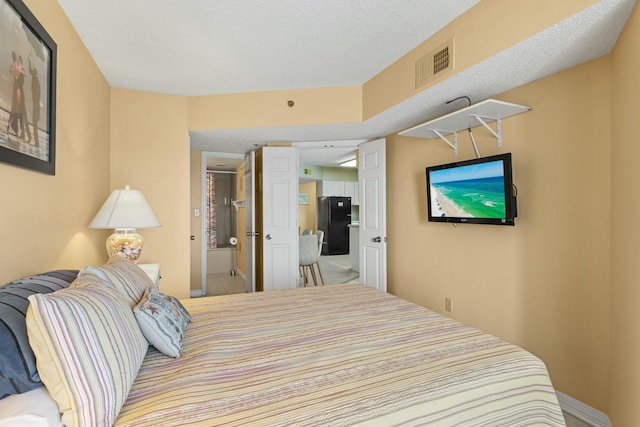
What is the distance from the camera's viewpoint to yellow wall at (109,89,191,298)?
3.17 meters

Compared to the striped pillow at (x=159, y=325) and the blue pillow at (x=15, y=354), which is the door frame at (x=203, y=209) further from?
the blue pillow at (x=15, y=354)

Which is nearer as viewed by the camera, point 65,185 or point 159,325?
point 159,325

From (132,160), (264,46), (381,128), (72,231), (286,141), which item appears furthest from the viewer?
(286,141)

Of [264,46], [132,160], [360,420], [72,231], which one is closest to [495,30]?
[264,46]

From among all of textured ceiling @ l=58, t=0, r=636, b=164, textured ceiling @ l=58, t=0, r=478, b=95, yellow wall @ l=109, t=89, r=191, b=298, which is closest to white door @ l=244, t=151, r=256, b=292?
yellow wall @ l=109, t=89, r=191, b=298

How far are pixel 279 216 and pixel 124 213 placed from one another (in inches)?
76.4

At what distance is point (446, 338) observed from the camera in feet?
4.90

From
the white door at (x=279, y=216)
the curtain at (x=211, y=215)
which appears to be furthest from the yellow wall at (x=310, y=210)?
the white door at (x=279, y=216)

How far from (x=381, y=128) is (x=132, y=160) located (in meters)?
2.59

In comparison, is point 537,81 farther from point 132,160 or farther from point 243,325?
point 132,160

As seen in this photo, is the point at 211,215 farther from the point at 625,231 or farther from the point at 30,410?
the point at 625,231

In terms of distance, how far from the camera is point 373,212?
385 centimetres

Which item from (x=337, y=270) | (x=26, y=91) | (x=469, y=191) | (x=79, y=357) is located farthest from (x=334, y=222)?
(x=79, y=357)

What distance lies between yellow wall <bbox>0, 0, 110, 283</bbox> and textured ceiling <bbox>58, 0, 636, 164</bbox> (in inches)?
9.2
